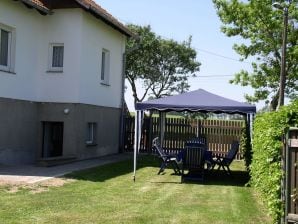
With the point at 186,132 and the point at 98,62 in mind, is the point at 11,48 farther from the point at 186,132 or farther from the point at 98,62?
the point at 186,132

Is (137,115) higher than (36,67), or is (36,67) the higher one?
(36,67)

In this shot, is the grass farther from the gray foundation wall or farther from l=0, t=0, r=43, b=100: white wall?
l=0, t=0, r=43, b=100: white wall

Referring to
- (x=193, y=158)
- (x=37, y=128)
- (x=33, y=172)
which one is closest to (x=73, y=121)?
(x=37, y=128)

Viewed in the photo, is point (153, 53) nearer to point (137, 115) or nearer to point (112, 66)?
point (112, 66)

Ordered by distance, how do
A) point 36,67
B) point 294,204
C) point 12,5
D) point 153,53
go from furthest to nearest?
point 153,53 < point 36,67 < point 12,5 < point 294,204

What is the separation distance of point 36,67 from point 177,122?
7.71 meters

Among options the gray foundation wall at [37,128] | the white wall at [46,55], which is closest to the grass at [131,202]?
the gray foundation wall at [37,128]

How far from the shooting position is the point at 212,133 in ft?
71.4

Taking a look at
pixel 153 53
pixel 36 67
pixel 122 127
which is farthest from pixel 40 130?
pixel 153 53

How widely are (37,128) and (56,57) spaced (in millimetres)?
2672

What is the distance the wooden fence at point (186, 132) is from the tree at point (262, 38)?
556cm

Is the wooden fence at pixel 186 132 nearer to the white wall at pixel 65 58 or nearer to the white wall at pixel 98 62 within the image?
the white wall at pixel 98 62

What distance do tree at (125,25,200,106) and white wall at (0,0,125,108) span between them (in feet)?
64.5

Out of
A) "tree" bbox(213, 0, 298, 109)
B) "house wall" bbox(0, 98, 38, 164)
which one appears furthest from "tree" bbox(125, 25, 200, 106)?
"house wall" bbox(0, 98, 38, 164)
